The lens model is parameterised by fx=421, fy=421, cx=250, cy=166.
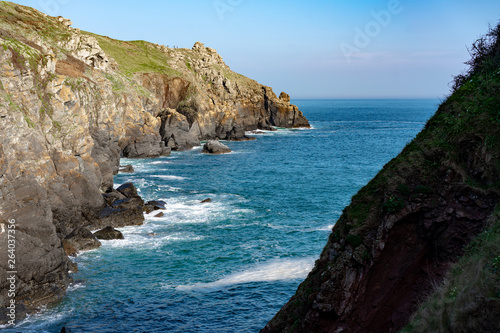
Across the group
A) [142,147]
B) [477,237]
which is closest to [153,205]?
[142,147]

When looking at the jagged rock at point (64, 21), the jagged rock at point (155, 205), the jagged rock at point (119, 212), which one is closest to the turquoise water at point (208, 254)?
the jagged rock at point (155, 205)

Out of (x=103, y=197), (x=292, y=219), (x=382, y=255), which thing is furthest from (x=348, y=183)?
(x=382, y=255)

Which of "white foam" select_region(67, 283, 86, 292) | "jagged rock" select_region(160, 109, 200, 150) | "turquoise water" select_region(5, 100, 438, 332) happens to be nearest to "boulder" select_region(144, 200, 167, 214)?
"turquoise water" select_region(5, 100, 438, 332)

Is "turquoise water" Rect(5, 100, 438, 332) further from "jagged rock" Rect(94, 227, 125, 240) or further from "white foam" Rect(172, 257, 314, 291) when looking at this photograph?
"jagged rock" Rect(94, 227, 125, 240)

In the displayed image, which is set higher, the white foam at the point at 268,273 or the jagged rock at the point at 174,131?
the jagged rock at the point at 174,131

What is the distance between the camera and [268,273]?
33.6m

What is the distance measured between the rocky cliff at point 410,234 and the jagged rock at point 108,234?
26712 millimetres

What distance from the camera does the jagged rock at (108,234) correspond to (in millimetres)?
39766

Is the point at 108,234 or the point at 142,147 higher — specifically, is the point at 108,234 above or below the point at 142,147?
below

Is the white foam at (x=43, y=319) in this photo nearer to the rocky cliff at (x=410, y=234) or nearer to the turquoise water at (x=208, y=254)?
the turquoise water at (x=208, y=254)

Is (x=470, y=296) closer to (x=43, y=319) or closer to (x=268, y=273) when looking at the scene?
(x=268, y=273)

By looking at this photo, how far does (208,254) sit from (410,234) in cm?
2478

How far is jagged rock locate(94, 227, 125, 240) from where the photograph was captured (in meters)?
39.8

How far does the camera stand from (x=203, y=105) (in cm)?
11656
